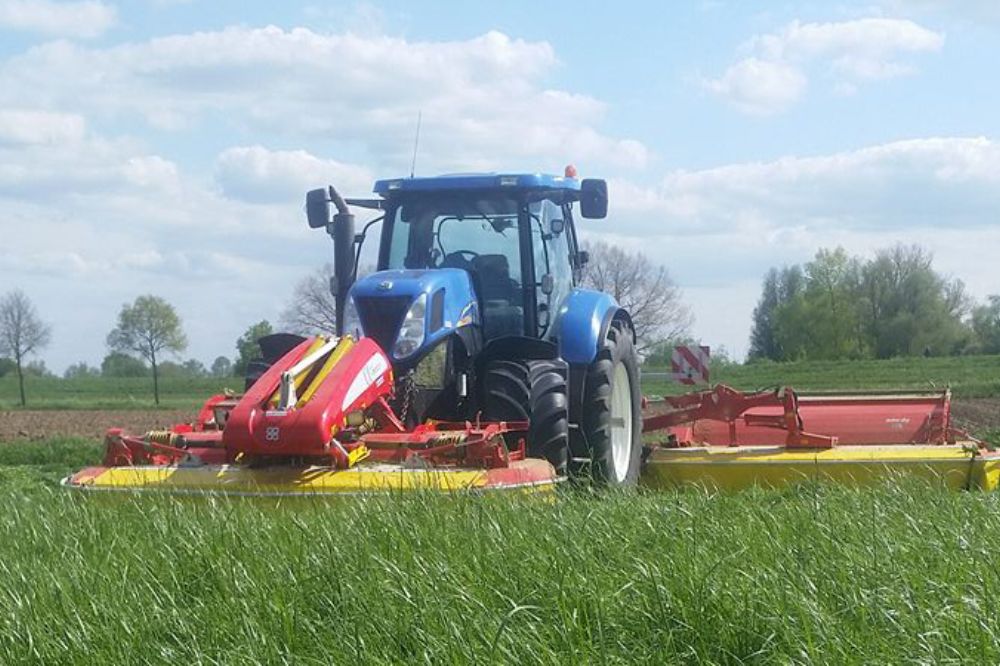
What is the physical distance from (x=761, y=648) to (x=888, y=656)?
378 mm

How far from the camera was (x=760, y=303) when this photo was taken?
248 feet

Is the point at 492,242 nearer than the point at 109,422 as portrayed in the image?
Yes

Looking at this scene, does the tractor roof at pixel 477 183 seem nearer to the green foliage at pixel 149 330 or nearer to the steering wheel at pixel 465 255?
the steering wheel at pixel 465 255

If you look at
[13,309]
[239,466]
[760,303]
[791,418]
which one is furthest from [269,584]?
[760,303]

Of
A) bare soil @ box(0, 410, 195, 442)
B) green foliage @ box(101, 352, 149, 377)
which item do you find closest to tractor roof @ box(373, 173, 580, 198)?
bare soil @ box(0, 410, 195, 442)

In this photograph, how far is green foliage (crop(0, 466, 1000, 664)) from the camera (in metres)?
3.70

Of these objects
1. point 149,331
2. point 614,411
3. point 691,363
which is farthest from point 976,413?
point 149,331

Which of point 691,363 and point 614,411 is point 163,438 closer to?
A: point 614,411

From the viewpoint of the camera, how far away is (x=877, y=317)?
62469 mm

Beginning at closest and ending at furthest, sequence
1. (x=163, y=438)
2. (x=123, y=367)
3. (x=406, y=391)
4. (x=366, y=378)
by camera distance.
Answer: (x=366, y=378)
(x=163, y=438)
(x=406, y=391)
(x=123, y=367)

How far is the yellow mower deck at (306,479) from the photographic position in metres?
6.80

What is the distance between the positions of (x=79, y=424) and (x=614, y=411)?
1747cm

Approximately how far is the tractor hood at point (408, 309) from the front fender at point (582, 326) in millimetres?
808

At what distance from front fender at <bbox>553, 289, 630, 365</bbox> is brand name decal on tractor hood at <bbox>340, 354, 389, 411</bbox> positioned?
1.56 metres
